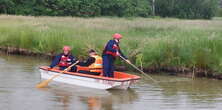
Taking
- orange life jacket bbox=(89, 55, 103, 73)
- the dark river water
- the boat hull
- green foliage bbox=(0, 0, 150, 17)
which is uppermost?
green foliage bbox=(0, 0, 150, 17)

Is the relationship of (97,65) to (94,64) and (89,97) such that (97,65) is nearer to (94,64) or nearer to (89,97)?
(94,64)

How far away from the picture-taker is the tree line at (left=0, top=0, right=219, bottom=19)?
50375 mm

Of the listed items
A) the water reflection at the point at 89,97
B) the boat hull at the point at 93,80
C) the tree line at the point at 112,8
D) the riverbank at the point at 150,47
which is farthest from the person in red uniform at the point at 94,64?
the tree line at the point at 112,8

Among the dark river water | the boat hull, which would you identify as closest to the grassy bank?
the dark river water

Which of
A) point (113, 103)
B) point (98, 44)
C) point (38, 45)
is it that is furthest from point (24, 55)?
point (113, 103)

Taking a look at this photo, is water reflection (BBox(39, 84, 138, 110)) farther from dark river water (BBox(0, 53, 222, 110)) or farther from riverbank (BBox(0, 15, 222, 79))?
riverbank (BBox(0, 15, 222, 79))

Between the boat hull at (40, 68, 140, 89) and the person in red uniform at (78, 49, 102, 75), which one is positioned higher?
the person in red uniform at (78, 49, 102, 75)

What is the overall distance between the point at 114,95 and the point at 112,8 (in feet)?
145

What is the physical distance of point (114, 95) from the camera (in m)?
13.5

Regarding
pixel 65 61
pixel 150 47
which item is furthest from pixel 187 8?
pixel 65 61

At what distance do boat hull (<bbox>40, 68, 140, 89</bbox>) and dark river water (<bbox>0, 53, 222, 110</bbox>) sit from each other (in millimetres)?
160

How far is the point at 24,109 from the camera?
37.1ft

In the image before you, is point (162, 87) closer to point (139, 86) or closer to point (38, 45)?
point (139, 86)

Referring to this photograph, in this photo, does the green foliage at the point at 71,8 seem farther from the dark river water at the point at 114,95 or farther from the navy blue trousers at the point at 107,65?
the navy blue trousers at the point at 107,65
